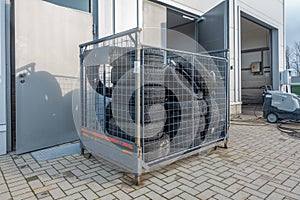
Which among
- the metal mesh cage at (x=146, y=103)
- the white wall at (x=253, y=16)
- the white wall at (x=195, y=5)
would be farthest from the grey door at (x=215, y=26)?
the metal mesh cage at (x=146, y=103)

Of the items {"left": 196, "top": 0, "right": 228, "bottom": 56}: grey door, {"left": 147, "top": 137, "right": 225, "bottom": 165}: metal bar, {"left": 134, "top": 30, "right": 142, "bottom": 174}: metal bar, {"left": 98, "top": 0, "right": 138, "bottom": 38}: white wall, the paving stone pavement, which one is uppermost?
{"left": 196, "top": 0, "right": 228, "bottom": 56}: grey door

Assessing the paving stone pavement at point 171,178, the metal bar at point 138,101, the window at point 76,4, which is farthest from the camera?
the window at point 76,4

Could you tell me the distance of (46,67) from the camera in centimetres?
→ 329

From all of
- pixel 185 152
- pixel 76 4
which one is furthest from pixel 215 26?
pixel 185 152

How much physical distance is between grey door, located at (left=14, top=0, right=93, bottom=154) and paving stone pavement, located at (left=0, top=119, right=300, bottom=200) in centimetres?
52

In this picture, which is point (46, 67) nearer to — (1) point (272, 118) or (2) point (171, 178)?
(2) point (171, 178)

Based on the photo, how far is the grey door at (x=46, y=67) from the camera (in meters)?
3.03

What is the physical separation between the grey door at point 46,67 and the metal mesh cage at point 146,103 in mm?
645

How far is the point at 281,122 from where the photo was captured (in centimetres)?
543

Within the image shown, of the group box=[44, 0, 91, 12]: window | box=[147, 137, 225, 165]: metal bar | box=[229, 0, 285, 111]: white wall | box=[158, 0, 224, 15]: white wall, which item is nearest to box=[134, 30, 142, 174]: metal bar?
box=[147, 137, 225, 165]: metal bar

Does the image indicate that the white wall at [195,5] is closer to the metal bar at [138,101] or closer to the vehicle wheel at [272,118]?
the vehicle wheel at [272,118]

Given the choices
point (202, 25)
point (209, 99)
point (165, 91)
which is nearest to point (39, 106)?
point (165, 91)

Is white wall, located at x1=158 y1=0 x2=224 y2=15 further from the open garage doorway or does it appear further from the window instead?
the open garage doorway

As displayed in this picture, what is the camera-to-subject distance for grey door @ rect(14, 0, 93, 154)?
3.03 m
